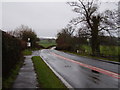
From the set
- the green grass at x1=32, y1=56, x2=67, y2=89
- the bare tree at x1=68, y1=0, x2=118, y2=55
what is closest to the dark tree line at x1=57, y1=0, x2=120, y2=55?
the bare tree at x1=68, y1=0, x2=118, y2=55

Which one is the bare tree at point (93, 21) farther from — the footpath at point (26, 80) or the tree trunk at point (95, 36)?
the footpath at point (26, 80)

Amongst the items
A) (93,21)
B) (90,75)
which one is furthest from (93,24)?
(90,75)

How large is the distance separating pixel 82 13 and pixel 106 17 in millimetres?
5600

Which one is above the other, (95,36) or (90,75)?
(95,36)

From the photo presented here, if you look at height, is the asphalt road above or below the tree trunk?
below

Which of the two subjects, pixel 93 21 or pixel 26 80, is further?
pixel 93 21

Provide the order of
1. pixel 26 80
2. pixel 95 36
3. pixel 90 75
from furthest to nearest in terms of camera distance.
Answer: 1. pixel 95 36
2. pixel 90 75
3. pixel 26 80

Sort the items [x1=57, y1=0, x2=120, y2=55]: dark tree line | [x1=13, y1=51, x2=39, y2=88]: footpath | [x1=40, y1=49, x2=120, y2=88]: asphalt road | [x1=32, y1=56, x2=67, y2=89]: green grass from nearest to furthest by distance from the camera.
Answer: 1. [x1=13, y1=51, x2=39, y2=88]: footpath
2. [x1=32, y1=56, x2=67, y2=89]: green grass
3. [x1=40, y1=49, x2=120, y2=88]: asphalt road
4. [x1=57, y1=0, x2=120, y2=55]: dark tree line

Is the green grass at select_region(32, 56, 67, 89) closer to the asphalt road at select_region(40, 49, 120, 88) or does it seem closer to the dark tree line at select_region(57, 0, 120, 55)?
the asphalt road at select_region(40, 49, 120, 88)

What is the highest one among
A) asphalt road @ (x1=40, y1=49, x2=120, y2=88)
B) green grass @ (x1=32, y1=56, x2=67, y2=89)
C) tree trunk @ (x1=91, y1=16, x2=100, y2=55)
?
tree trunk @ (x1=91, y1=16, x2=100, y2=55)

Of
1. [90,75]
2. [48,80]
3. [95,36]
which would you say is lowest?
[90,75]

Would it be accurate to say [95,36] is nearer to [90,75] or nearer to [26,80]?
[90,75]

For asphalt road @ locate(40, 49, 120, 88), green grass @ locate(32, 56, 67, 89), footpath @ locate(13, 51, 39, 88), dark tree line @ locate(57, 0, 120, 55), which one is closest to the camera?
footpath @ locate(13, 51, 39, 88)

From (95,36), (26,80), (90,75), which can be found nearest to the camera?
(26,80)
